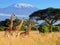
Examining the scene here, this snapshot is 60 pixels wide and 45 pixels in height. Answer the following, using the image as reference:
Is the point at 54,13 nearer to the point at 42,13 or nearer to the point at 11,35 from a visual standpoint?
the point at 42,13

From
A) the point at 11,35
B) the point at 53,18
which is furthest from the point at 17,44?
the point at 53,18

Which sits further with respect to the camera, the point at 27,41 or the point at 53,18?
the point at 53,18

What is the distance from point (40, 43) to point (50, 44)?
0.83 feet

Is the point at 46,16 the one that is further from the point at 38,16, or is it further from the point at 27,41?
the point at 27,41

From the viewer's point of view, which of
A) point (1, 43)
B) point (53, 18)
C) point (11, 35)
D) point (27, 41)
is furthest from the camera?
point (53, 18)

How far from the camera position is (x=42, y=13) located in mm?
35000

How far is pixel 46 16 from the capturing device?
3472 centimetres

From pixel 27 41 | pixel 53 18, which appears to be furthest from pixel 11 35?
pixel 53 18

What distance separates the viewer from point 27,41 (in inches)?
258

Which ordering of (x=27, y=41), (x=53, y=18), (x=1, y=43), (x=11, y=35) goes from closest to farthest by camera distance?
(x=1, y=43), (x=27, y=41), (x=11, y=35), (x=53, y=18)

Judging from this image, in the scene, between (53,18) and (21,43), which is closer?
(21,43)

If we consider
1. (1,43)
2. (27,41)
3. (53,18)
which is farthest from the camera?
(53,18)

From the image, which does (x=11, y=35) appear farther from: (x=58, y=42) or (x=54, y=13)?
(x=54, y=13)

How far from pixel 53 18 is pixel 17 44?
28327mm
